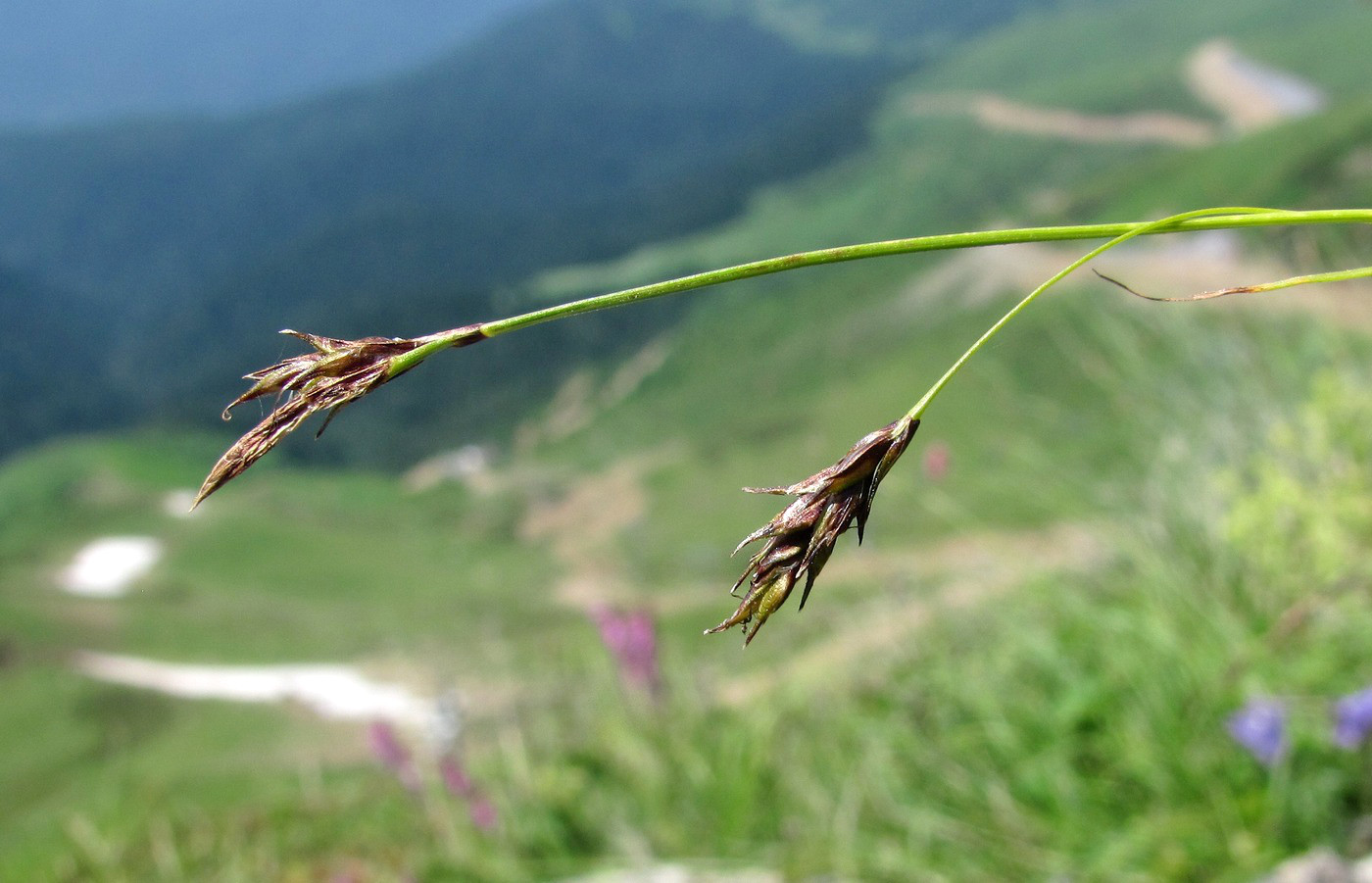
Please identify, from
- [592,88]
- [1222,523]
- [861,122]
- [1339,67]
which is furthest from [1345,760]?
[592,88]

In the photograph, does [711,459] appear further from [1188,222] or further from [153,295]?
[153,295]

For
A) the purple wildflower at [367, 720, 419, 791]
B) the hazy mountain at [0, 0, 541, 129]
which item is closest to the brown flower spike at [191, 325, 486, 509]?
the purple wildflower at [367, 720, 419, 791]

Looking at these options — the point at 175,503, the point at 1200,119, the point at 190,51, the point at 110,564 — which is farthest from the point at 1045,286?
the point at 190,51

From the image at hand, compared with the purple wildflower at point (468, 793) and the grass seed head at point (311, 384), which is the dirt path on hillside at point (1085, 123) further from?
the grass seed head at point (311, 384)

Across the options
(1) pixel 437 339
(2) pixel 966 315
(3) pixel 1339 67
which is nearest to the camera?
(1) pixel 437 339

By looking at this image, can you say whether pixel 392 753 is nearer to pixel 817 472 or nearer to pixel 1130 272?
pixel 817 472
